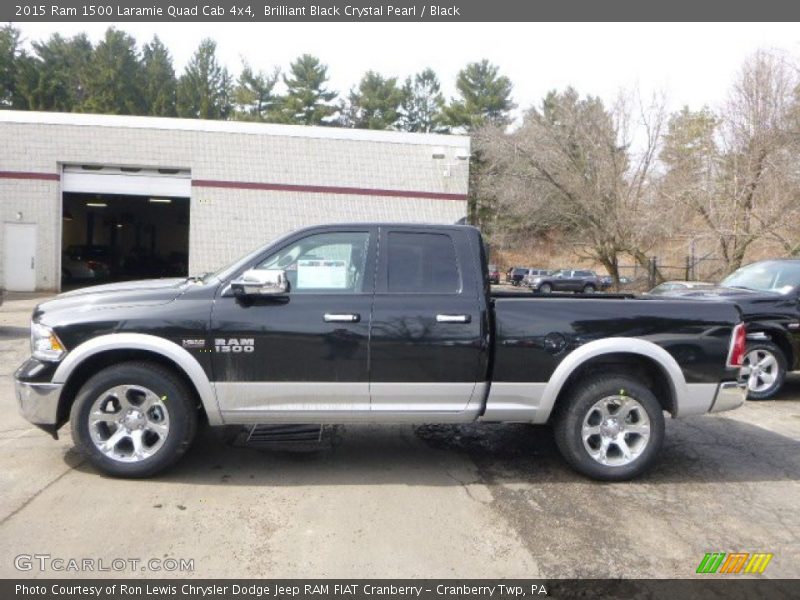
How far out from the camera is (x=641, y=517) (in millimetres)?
4512

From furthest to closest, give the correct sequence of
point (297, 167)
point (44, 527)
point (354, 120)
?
point (354, 120) → point (297, 167) → point (44, 527)

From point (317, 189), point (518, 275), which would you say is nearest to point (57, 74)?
point (518, 275)

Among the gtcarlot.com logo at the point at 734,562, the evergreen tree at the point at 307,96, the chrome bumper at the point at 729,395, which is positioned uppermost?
the evergreen tree at the point at 307,96

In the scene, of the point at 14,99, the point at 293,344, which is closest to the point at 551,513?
the point at 293,344

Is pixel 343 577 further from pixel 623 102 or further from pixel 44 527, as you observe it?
pixel 623 102

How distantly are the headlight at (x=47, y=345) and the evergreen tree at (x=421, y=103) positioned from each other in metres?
59.9

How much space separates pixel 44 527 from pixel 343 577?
77.7 inches

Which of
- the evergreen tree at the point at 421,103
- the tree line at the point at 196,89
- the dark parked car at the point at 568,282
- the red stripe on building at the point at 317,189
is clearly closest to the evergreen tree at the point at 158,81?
the tree line at the point at 196,89

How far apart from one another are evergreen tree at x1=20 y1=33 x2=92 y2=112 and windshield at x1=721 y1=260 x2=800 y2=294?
58491mm

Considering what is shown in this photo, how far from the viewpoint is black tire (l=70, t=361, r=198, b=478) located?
4773 millimetres

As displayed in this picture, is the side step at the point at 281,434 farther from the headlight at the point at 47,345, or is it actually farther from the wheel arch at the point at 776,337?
the wheel arch at the point at 776,337

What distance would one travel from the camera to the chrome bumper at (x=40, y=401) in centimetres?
475

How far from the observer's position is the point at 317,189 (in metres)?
22.5

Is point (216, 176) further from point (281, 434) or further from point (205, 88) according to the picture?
point (205, 88)
